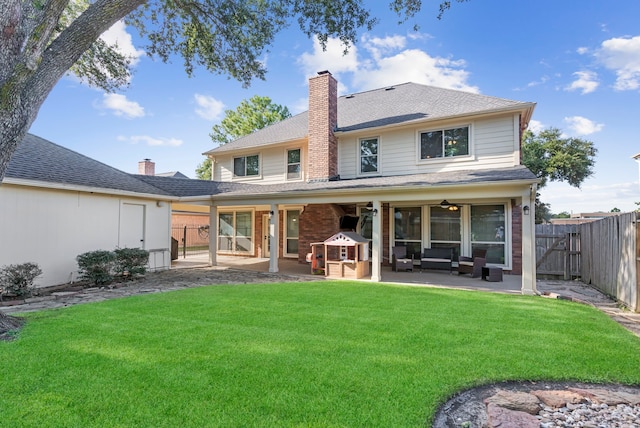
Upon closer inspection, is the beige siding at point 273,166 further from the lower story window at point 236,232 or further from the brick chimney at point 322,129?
the lower story window at point 236,232

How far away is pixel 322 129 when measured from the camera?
43.3ft

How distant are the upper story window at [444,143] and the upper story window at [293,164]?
5.28 metres

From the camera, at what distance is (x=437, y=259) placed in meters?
11.5

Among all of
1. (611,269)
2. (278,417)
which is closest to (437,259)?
(611,269)

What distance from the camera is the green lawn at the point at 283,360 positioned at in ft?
9.12

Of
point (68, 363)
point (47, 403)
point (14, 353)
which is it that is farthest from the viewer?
point (14, 353)

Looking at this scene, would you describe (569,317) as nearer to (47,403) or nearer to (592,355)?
(592,355)

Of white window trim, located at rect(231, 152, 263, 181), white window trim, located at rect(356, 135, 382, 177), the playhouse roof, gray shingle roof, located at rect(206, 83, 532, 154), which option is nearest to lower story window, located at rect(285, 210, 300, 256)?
white window trim, located at rect(231, 152, 263, 181)

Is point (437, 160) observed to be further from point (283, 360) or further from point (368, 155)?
point (283, 360)

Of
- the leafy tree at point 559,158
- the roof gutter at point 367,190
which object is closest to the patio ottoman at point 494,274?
the roof gutter at point 367,190

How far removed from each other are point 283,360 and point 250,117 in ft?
105

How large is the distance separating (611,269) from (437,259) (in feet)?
14.9

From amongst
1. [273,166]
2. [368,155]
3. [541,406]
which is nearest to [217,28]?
[273,166]

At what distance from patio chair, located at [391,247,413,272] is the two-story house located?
64 cm
